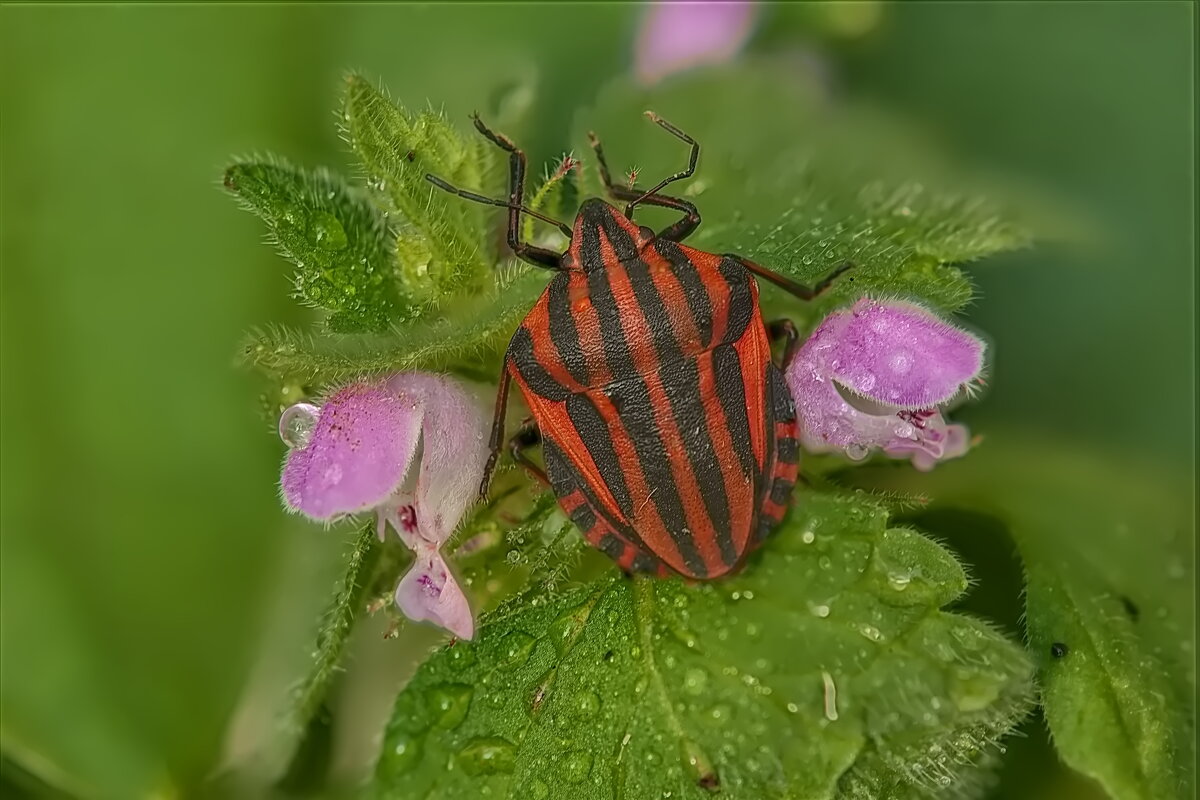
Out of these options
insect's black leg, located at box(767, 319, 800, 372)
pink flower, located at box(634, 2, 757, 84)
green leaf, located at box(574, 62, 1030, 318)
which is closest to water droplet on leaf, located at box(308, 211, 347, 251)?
green leaf, located at box(574, 62, 1030, 318)

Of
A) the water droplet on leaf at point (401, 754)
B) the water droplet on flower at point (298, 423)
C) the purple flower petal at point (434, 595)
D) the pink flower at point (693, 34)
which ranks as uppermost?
the pink flower at point (693, 34)

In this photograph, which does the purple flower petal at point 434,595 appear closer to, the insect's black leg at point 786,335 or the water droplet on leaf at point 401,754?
the water droplet on leaf at point 401,754

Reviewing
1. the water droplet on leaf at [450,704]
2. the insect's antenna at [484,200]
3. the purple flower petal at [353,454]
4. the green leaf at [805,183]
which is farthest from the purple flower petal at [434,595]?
the green leaf at [805,183]

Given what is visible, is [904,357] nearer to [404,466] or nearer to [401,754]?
[404,466]

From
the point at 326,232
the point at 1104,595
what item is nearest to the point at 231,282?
the point at 326,232

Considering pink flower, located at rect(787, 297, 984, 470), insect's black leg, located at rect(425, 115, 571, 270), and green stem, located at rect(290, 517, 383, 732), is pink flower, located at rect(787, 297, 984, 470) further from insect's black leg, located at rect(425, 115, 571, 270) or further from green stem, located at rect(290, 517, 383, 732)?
green stem, located at rect(290, 517, 383, 732)
